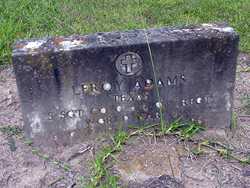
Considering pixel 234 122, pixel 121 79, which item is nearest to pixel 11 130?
pixel 121 79

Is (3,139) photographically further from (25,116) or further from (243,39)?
(243,39)

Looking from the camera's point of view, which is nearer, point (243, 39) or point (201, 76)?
point (201, 76)

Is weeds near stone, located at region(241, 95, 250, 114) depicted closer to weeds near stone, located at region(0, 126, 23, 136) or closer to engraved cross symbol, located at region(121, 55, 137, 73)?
engraved cross symbol, located at region(121, 55, 137, 73)

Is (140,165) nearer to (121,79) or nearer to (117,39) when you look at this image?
(121,79)

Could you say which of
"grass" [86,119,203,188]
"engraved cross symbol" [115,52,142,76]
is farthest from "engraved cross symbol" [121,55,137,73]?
"grass" [86,119,203,188]

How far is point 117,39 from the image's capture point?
10.4 feet

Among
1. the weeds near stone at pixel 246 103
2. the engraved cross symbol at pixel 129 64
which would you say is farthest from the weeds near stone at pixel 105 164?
the weeds near stone at pixel 246 103

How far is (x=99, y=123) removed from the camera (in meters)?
3.32

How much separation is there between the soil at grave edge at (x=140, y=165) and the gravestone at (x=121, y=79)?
147mm

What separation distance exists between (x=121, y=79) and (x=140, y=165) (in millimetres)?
548

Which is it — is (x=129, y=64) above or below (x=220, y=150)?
above

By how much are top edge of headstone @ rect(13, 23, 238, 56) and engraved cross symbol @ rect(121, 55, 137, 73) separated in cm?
9

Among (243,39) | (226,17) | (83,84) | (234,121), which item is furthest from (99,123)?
(226,17)

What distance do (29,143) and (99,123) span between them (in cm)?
48
